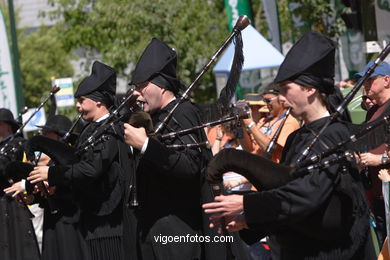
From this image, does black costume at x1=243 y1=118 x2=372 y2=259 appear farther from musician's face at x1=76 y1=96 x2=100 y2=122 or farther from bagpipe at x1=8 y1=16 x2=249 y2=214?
musician's face at x1=76 y1=96 x2=100 y2=122

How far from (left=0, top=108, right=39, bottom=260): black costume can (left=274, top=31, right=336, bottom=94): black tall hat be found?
4.76 metres

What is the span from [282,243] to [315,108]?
0.74 m

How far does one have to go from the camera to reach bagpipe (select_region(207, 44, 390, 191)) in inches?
156

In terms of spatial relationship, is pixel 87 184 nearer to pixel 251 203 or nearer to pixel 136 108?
pixel 136 108

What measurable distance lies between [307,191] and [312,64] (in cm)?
68

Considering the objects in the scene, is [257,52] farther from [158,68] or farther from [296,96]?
[296,96]

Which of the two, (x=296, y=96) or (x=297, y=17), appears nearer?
(x=296, y=96)

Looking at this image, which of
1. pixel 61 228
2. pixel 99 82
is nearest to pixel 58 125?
pixel 61 228

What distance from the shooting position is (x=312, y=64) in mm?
4145

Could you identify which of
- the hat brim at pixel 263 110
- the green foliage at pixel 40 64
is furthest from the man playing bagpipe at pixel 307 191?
the green foliage at pixel 40 64

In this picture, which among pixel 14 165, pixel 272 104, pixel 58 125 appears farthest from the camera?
pixel 58 125

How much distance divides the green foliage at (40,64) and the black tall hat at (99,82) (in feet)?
78.9

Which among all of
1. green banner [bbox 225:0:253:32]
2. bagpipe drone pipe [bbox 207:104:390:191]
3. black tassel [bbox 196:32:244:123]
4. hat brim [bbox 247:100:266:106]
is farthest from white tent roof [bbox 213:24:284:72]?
bagpipe drone pipe [bbox 207:104:390:191]

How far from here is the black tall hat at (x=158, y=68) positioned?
5629 mm
